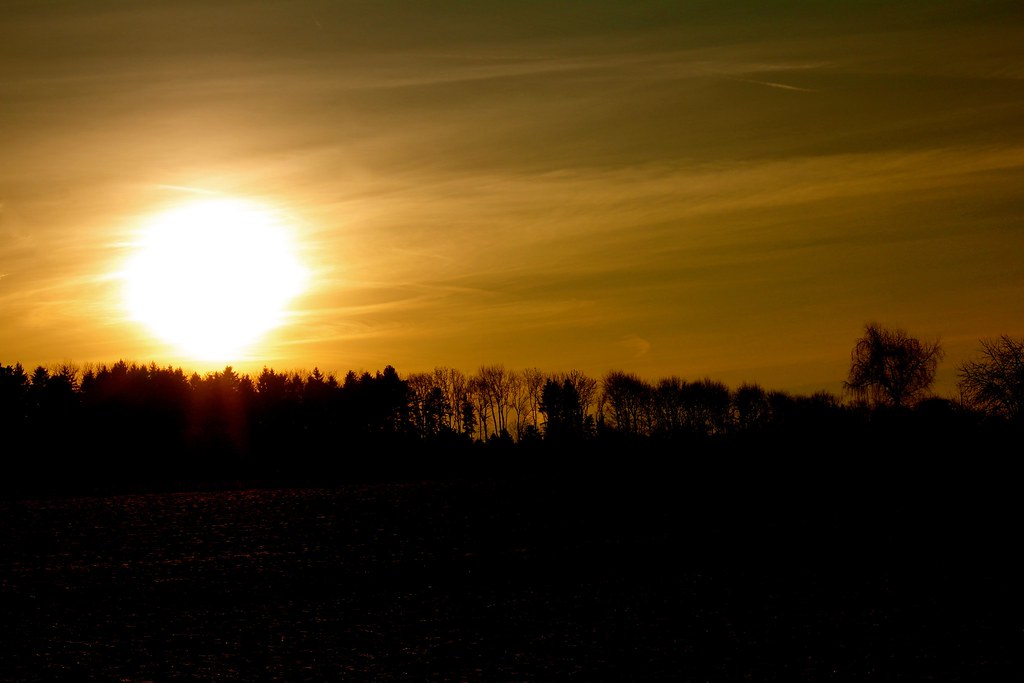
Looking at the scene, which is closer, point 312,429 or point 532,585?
point 532,585

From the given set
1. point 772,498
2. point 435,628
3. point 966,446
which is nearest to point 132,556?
point 435,628

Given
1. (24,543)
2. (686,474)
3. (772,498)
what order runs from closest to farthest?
(24,543) → (772,498) → (686,474)

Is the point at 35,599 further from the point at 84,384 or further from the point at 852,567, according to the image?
the point at 84,384

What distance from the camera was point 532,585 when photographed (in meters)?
40.1

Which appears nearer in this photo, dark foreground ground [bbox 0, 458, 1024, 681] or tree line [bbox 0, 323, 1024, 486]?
dark foreground ground [bbox 0, 458, 1024, 681]

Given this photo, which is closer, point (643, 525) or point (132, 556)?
point (132, 556)

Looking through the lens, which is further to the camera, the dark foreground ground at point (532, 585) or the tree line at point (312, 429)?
the tree line at point (312, 429)

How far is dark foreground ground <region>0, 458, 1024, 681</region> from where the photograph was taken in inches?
1042

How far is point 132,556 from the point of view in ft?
161

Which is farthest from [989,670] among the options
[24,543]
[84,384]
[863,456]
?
[84,384]

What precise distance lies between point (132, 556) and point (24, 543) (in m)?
8.53

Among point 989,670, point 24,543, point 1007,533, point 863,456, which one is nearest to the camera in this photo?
point 989,670

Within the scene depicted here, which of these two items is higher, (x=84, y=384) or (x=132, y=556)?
(x=84, y=384)

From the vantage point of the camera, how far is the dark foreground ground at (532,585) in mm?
26469
